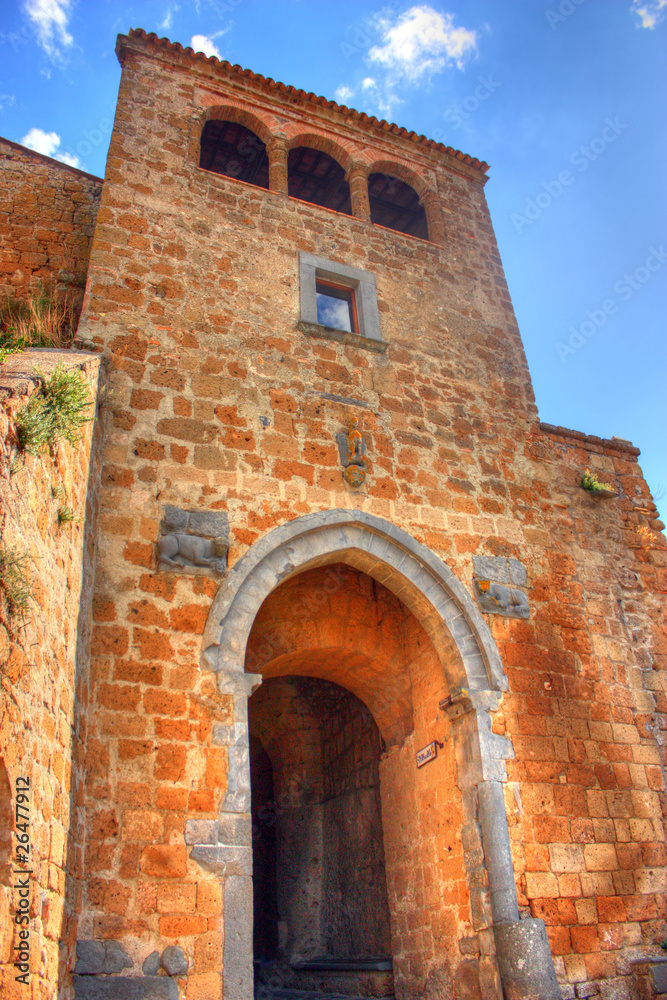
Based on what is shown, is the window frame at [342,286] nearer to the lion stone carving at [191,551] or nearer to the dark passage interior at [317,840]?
the lion stone carving at [191,551]

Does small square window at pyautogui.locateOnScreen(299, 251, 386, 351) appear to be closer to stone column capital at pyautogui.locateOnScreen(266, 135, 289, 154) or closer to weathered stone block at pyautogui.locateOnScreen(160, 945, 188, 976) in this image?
stone column capital at pyautogui.locateOnScreen(266, 135, 289, 154)

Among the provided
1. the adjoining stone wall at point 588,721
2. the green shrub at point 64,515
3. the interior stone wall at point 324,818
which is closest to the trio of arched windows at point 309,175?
the adjoining stone wall at point 588,721

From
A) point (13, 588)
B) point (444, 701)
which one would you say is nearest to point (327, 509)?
point (444, 701)

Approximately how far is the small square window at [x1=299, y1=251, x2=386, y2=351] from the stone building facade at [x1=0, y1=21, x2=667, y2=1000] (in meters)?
0.04

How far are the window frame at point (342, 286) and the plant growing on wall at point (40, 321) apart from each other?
7.45ft

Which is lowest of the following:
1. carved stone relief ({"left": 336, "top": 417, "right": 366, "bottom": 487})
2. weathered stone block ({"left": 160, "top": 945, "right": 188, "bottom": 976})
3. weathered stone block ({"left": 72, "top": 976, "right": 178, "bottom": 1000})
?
weathered stone block ({"left": 72, "top": 976, "right": 178, "bottom": 1000})

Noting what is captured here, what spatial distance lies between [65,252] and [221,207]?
1.75 m

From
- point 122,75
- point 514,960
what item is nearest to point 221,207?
point 122,75

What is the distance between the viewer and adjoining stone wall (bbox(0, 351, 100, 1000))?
310 cm

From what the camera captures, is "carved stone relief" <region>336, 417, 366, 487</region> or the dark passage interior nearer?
"carved stone relief" <region>336, 417, 366, 487</region>

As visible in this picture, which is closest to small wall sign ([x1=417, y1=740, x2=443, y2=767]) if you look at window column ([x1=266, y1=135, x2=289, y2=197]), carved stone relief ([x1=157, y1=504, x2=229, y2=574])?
carved stone relief ([x1=157, y1=504, x2=229, y2=574])

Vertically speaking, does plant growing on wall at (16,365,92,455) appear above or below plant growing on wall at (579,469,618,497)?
below

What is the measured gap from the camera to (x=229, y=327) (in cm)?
697

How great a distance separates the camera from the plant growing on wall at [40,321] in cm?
618
